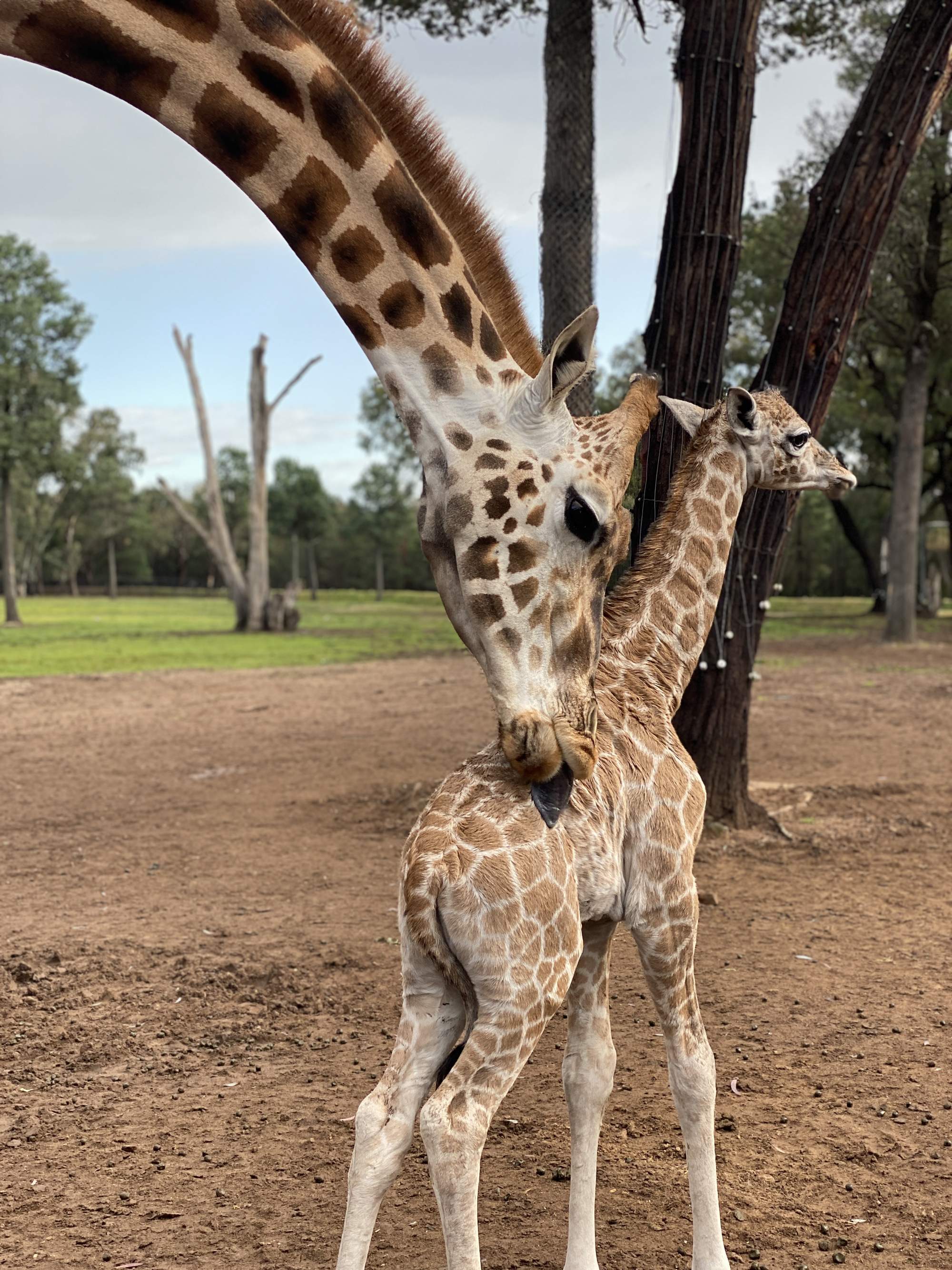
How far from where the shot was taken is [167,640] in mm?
26922

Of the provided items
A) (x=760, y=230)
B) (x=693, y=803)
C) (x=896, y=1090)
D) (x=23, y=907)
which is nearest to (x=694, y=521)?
(x=693, y=803)

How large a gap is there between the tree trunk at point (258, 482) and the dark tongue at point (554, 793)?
2765 cm

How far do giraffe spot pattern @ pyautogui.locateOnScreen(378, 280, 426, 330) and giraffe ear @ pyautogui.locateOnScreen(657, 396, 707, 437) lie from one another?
141 centimetres

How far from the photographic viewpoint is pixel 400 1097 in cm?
281

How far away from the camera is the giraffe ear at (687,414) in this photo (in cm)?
409

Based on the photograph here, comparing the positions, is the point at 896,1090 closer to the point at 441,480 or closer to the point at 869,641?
the point at 441,480

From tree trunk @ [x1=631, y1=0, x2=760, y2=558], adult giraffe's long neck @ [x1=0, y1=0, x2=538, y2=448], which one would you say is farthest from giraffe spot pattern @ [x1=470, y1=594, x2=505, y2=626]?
tree trunk @ [x1=631, y1=0, x2=760, y2=558]

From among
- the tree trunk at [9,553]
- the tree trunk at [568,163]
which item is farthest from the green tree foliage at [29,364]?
the tree trunk at [568,163]

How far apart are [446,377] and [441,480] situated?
288mm

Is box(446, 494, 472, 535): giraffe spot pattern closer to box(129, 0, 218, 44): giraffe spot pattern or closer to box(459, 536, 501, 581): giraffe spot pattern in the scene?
box(459, 536, 501, 581): giraffe spot pattern

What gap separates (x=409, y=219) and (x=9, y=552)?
102ft

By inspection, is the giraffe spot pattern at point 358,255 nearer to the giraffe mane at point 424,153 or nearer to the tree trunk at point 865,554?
the giraffe mane at point 424,153

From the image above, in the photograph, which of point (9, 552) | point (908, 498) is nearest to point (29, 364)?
point (9, 552)

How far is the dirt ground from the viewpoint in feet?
11.5
